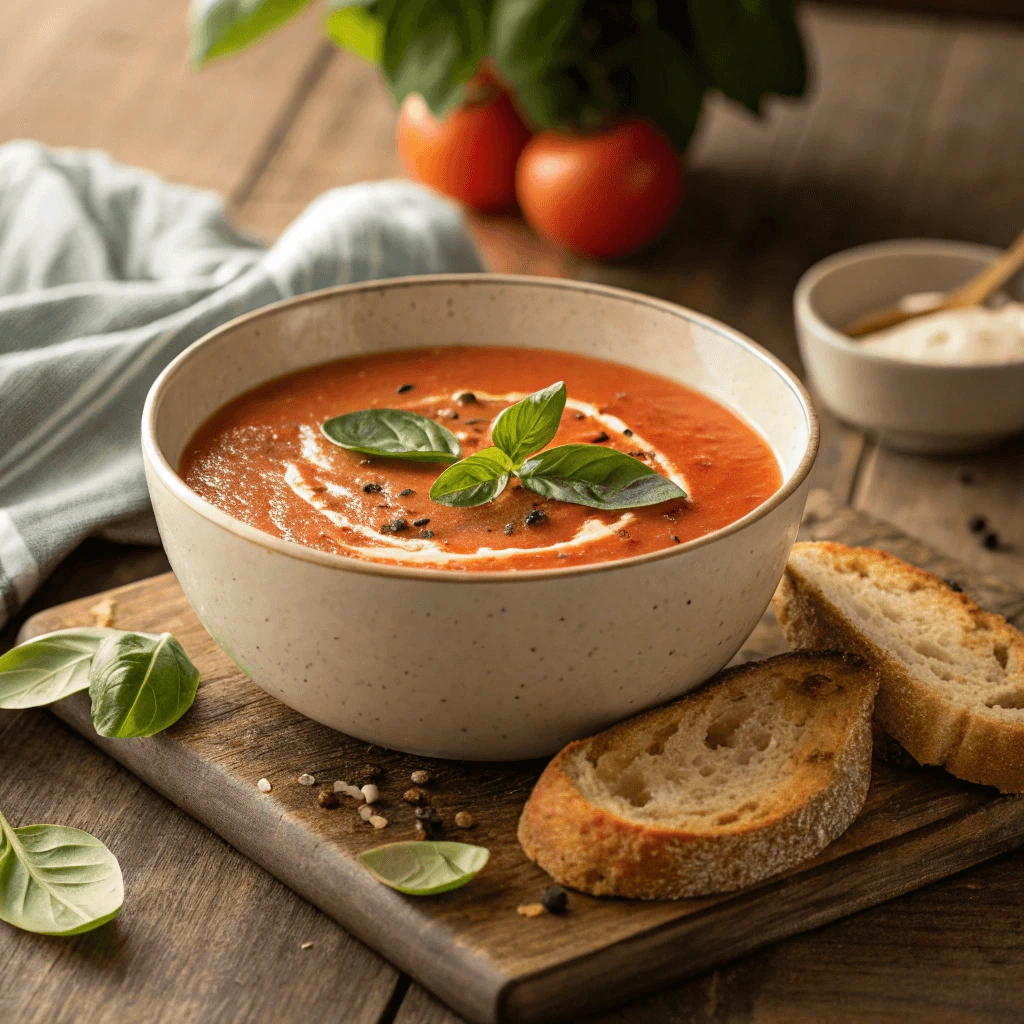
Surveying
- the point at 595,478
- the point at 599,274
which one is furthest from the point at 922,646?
the point at 599,274

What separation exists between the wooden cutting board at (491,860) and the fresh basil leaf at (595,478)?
1.34 feet

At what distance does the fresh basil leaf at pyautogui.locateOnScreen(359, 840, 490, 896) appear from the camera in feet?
5.62

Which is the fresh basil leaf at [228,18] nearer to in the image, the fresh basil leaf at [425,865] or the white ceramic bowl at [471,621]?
the white ceramic bowl at [471,621]

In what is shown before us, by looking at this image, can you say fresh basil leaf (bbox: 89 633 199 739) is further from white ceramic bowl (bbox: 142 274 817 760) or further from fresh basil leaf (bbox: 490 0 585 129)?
fresh basil leaf (bbox: 490 0 585 129)

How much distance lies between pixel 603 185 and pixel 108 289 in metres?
1.46

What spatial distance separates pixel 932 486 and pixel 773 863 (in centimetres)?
152

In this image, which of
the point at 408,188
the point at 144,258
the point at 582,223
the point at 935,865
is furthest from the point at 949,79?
the point at 935,865

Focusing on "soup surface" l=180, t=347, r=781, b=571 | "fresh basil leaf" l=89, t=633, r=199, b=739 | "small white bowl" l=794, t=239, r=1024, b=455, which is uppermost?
"soup surface" l=180, t=347, r=781, b=571

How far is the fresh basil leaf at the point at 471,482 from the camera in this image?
1.97m

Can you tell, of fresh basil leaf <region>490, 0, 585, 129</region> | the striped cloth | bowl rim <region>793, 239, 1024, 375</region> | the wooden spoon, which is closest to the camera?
the striped cloth

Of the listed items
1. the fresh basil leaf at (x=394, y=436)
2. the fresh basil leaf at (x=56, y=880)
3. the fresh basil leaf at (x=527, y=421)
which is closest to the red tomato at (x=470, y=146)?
the fresh basil leaf at (x=394, y=436)

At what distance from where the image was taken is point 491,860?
5.91ft

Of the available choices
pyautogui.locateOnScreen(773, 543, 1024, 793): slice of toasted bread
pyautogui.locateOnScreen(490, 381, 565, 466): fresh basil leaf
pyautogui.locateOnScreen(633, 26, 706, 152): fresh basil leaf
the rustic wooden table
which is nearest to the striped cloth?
the rustic wooden table

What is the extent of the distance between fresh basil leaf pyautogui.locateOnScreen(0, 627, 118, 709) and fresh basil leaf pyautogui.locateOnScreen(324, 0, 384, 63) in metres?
2.23
